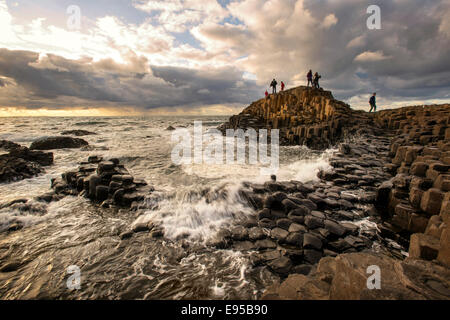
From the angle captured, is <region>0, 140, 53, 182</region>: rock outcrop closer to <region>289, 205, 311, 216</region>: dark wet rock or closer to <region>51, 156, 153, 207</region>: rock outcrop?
<region>51, 156, 153, 207</region>: rock outcrop

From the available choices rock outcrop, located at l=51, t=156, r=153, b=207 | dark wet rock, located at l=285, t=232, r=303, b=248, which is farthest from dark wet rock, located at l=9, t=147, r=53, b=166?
dark wet rock, located at l=285, t=232, r=303, b=248

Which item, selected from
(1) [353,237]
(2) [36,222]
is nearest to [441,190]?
(1) [353,237]

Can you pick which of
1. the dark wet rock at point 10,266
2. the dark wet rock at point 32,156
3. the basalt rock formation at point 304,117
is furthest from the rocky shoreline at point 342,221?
the basalt rock formation at point 304,117

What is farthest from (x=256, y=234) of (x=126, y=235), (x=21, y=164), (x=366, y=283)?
(x=21, y=164)

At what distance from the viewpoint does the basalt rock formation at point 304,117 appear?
20.0 metres

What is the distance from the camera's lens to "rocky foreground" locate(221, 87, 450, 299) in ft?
8.27

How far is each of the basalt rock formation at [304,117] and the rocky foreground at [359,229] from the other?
27.5 ft

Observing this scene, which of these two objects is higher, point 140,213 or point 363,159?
point 363,159

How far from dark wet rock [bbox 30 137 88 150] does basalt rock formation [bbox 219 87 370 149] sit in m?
20.6

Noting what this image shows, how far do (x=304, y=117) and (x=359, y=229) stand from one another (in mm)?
23065

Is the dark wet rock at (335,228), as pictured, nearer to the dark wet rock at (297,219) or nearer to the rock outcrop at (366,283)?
the dark wet rock at (297,219)
